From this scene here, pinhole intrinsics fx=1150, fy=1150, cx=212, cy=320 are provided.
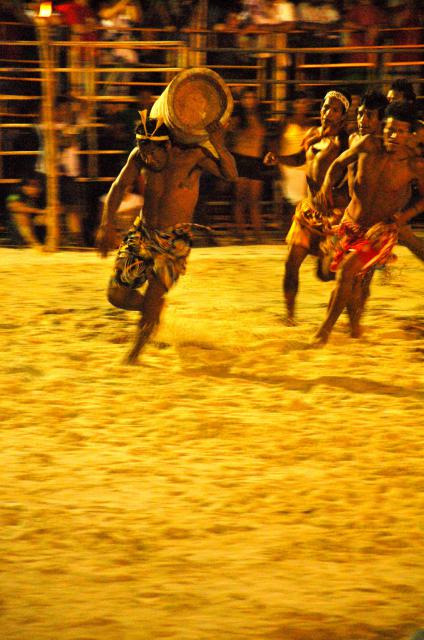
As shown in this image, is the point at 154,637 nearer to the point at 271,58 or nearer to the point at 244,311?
the point at 244,311

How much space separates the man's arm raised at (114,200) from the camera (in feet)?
22.8

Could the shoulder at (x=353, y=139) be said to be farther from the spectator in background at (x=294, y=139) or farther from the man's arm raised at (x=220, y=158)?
the spectator in background at (x=294, y=139)

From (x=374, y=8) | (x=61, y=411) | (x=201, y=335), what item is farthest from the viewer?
(x=374, y=8)

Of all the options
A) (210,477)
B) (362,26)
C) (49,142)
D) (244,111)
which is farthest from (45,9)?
(210,477)

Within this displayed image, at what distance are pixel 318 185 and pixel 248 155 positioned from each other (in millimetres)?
4514

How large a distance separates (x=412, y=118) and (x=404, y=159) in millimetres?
268

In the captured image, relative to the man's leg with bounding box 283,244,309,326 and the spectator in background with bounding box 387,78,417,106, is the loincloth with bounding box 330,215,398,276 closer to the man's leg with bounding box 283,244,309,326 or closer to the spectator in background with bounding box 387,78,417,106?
the man's leg with bounding box 283,244,309,326

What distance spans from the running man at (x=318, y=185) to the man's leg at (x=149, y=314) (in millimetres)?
1392

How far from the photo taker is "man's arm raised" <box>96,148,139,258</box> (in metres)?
6.95

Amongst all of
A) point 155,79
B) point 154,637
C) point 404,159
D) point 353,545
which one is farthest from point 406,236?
→ point 155,79

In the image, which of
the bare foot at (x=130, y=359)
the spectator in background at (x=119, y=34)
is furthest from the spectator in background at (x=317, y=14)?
the bare foot at (x=130, y=359)

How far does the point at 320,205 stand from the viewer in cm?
793

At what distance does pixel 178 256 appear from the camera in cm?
709

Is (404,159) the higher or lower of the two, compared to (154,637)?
higher
